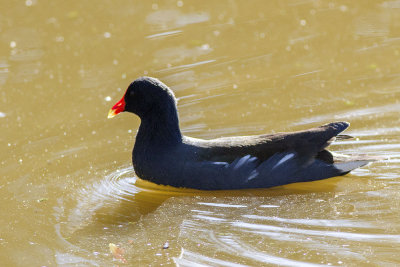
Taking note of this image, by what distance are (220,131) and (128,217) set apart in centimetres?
203

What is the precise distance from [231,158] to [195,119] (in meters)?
1.81

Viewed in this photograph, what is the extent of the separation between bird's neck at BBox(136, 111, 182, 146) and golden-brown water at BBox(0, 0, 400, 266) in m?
0.46

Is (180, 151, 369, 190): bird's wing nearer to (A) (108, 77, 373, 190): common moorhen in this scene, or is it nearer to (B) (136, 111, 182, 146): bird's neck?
(A) (108, 77, 373, 190): common moorhen

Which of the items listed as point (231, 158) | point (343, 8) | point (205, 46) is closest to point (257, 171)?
point (231, 158)

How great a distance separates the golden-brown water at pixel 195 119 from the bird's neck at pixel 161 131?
0.46 m

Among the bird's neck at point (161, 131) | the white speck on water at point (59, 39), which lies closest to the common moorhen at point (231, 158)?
the bird's neck at point (161, 131)

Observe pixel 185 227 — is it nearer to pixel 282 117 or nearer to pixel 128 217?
pixel 128 217

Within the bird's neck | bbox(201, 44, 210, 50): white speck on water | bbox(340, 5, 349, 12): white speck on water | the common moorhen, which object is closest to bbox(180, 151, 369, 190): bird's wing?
the common moorhen

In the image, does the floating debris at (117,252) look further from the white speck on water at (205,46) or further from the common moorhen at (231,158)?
the white speck on water at (205,46)

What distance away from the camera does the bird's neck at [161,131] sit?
6.85 m

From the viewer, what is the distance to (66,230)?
19.7 ft

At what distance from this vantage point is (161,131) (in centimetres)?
688

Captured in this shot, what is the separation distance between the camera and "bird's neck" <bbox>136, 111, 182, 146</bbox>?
6.85 metres

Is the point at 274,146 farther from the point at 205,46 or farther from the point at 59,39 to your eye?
the point at 59,39
